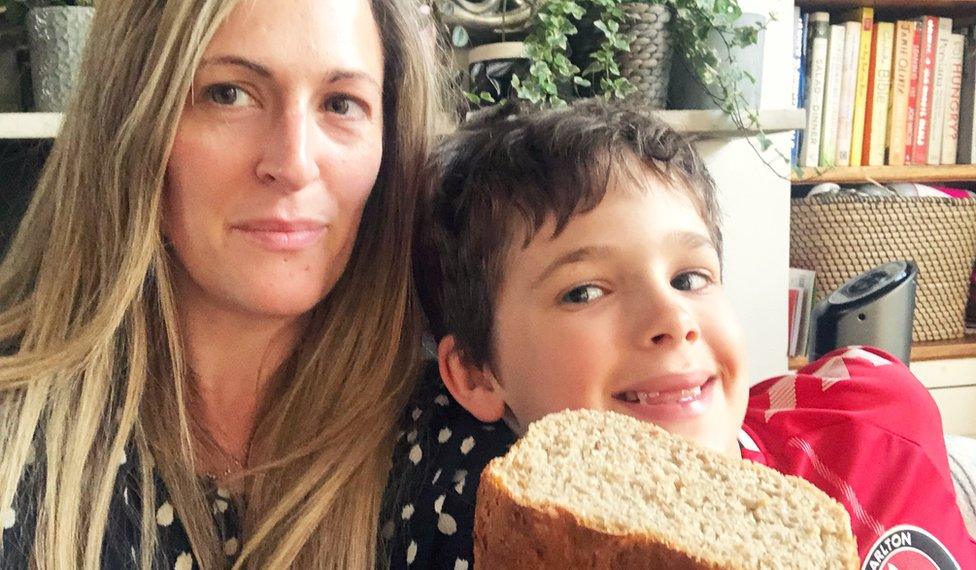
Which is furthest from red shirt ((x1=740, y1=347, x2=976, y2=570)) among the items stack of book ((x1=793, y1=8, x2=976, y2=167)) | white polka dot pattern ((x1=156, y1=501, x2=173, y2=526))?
stack of book ((x1=793, y1=8, x2=976, y2=167))

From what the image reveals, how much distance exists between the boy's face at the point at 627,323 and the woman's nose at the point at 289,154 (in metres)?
0.25

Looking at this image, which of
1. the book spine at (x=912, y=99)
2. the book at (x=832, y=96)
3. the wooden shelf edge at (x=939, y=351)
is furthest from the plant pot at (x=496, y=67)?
the book spine at (x=912, y=99)

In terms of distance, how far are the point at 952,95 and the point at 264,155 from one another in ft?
6.38

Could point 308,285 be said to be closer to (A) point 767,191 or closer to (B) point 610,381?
(B) point 610,381

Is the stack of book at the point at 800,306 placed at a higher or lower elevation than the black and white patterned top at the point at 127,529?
lower

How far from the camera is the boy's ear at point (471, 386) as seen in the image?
923 millimetres

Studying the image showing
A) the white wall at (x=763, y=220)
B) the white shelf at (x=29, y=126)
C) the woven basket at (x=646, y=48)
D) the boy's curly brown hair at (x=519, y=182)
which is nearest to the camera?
the boy's curly brown hair at (x=519, y=182)

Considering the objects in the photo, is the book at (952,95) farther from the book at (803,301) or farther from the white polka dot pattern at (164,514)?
the white polka dot pattern at (164,514)

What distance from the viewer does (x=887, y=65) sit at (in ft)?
6.52

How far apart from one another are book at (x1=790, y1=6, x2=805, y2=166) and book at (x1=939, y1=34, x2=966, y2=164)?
45 cm

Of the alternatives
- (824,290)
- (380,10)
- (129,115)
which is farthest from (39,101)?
(824,290)

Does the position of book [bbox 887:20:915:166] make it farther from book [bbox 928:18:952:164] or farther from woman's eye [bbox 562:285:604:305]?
woman's eye [bbox 562:285:604:305]

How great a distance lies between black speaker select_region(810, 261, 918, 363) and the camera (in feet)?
4.46

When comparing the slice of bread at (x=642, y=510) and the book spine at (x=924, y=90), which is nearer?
the slice of bread at (x=642, y=510)
